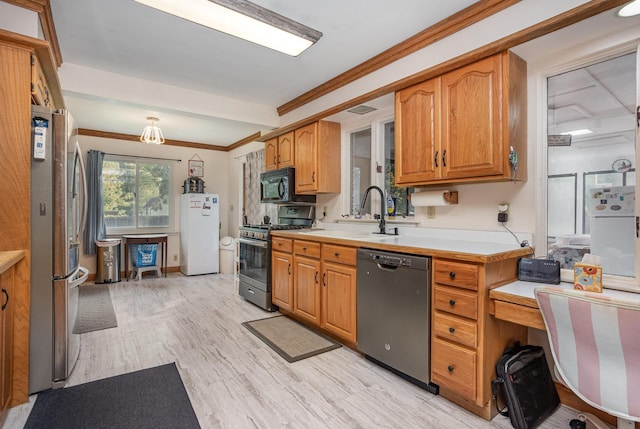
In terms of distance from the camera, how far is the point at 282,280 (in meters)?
3.43

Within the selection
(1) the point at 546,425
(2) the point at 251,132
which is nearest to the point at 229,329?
(1) the point at 546,425

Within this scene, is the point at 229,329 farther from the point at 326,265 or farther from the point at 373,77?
the point at 373,77

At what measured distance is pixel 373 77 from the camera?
293cm

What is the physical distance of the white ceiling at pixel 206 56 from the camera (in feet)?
7.24

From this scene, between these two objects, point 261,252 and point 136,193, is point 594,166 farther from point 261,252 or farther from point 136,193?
point 136,193

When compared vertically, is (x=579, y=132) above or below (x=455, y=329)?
above

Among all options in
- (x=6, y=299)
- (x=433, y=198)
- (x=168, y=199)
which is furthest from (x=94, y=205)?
(x=433, y=198)

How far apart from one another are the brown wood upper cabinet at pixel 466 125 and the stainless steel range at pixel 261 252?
5.70 feet

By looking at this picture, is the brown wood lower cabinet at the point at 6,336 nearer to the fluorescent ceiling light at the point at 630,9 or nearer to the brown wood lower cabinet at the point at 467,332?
the brown wood lower cabinet at the point at 467,332

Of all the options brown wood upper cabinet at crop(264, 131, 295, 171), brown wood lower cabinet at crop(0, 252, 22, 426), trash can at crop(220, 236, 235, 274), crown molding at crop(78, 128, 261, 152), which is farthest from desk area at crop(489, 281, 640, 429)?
trash can at crop(220, 236, 235, 274)

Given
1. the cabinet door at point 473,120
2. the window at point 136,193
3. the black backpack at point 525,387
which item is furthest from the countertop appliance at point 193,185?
the black backpack at point 525,387

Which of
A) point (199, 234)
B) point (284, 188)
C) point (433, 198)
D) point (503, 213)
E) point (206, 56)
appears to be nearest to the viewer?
point (503, 213)

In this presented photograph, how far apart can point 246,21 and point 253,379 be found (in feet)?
7.86

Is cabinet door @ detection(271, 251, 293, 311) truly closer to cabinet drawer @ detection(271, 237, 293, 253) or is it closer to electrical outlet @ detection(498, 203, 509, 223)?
cabinet drawer @ detection(271, 237, 293, 253)
